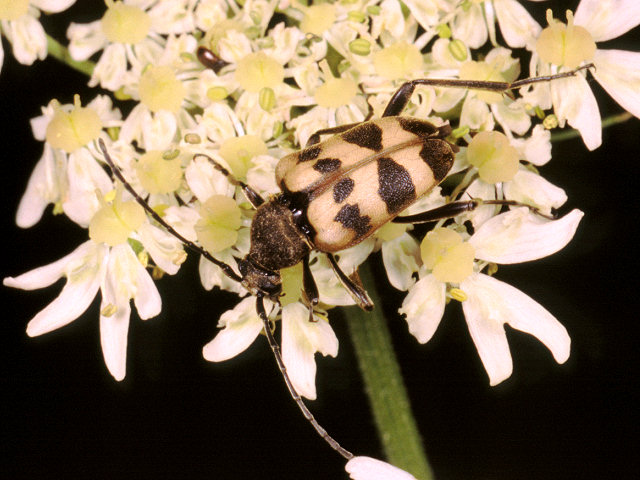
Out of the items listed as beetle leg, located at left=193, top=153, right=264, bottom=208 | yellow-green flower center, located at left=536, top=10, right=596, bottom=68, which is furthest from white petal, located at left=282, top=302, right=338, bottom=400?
yellow-green flower center, located at left=536, top=10, right=596, bottom=68

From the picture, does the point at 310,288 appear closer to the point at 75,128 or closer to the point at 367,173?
the point at 367,173

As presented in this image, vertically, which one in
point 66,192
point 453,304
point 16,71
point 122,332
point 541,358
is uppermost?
point 16,71

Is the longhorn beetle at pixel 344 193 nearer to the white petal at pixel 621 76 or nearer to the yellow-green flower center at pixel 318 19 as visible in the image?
the white petal at pixel 621 76

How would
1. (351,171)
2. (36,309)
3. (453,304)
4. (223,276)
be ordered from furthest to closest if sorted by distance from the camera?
(36,309) < (453,304) < (223,276) < (351,171)

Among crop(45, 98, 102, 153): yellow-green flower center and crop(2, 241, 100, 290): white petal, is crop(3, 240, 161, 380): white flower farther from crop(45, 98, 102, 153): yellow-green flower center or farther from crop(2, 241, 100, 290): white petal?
crop(45, 98, 102, 153): yellow-green flower center

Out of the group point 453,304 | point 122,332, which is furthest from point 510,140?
point 122,332

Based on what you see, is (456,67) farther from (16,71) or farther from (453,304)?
(16,71)

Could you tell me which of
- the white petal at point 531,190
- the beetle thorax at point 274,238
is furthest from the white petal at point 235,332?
the white petal at point 531,190

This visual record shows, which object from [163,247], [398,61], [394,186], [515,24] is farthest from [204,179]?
[515,24]
